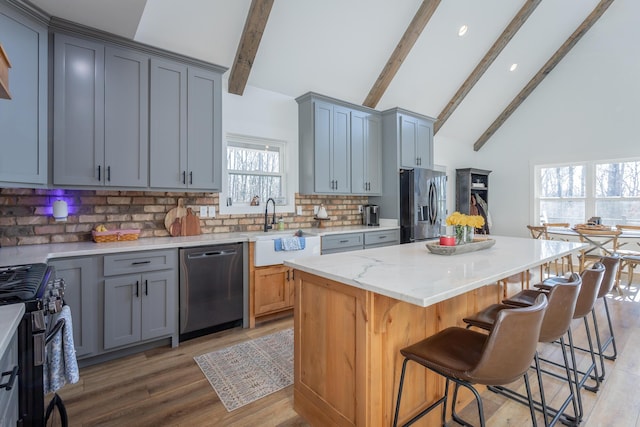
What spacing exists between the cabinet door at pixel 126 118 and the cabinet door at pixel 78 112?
0.17ft

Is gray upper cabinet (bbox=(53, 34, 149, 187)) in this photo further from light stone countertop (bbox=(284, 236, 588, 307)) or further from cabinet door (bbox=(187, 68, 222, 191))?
light stone countertop (bbox=(284, 236, 588, 307))

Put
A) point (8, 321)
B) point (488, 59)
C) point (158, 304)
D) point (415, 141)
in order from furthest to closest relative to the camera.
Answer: point (488, 59) → point (415, 141) → point (158, 304) → point (8, 321)

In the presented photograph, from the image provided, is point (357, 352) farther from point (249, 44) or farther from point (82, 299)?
point (249, 44)

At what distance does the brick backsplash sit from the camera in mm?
2572

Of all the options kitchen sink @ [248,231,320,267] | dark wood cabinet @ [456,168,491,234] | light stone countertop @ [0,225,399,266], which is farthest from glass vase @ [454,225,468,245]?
dark wood cabinet @ [456,168,491,234]

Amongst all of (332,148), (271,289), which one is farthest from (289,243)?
(332,148)

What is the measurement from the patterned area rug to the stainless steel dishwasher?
1.15ft

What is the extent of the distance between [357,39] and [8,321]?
13.8 feet

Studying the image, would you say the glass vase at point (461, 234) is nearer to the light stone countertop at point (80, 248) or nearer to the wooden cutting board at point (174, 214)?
the light stone countertop at point (80, 248)

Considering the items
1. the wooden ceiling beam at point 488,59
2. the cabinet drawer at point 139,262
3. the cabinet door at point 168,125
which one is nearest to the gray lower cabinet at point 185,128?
the cabinet door at point 168,125

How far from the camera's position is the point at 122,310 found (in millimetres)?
2543

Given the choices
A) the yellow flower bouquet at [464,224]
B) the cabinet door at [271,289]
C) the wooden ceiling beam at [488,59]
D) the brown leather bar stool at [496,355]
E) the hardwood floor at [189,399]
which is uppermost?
the wooden ceiling beam at [488,59]

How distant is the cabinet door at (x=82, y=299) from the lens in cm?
233

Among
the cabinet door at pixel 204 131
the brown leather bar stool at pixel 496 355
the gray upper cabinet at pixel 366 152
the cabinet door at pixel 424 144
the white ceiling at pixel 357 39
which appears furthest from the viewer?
the cabinet door at pixel 424 144
